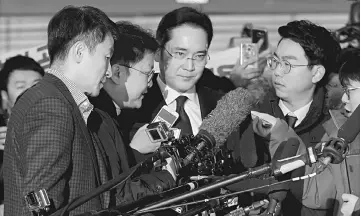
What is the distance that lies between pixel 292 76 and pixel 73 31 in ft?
6.04

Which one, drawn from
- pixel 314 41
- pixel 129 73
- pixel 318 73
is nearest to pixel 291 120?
pixel 318 73

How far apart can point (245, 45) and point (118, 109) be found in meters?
1.62

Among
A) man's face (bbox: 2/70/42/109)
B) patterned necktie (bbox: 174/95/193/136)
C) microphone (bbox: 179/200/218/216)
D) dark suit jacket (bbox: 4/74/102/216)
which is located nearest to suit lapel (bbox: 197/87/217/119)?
patterned necktie (bbox: 174/95/193/136)

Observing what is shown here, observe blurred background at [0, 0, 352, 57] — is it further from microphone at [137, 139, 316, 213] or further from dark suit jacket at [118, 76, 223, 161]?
microphone at [137, 139, 316, 213]

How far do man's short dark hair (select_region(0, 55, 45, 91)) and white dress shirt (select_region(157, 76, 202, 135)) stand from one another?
60.9 inches

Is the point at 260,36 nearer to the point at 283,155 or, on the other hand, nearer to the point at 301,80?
the point at 301,80

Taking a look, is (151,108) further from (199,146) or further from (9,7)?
(9,7)

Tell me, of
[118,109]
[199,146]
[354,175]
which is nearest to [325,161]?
[199,146]

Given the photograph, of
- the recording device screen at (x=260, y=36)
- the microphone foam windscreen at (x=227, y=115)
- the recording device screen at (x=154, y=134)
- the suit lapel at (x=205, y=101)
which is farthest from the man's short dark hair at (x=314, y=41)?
the recording device screen at (x=154, y=134)

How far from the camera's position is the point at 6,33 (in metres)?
8.16

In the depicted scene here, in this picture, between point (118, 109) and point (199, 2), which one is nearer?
point (118, 109)

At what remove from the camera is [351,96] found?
4426mm

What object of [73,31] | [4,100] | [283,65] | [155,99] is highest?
[73,31]

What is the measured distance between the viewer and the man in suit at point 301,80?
16.0 feet
